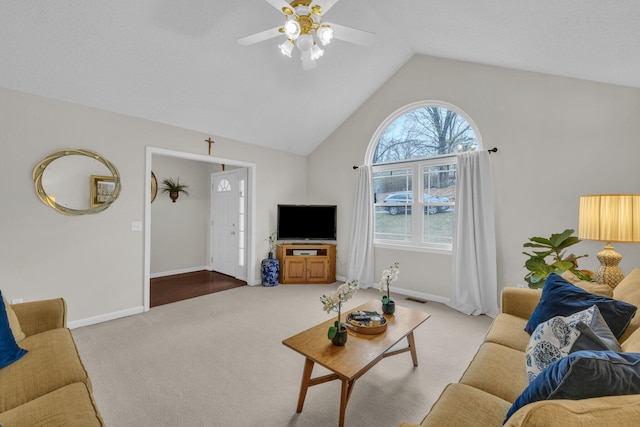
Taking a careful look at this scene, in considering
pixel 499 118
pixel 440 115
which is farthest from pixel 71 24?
pixel 499 118

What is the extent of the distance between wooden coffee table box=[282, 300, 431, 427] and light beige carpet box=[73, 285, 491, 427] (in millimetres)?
234

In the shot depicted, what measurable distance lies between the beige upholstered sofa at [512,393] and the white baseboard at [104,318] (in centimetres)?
358

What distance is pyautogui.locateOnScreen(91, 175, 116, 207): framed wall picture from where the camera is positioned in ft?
10.2

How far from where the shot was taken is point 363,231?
15.1 ft

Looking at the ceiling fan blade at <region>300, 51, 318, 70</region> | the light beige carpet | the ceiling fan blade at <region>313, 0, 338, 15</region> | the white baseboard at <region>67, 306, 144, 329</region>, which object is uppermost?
the ceiling fan blade at <region>313, 0, 338, 15</region>

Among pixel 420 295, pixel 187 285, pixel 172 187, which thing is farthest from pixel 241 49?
pixel 420 295

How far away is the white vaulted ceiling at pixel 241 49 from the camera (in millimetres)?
2148

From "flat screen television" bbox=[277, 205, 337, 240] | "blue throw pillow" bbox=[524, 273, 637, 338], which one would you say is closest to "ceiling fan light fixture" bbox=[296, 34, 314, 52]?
"blue throw pillow" bbox=[524, 273, 637, 338]

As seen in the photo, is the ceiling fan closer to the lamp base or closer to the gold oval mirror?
the gold oval mirror

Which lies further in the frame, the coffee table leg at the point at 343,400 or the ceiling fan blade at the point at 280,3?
the ceiling fan blade at the point at 280,3

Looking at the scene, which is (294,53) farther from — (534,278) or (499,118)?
(534,278)

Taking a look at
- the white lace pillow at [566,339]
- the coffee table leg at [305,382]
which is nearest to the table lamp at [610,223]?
the white lace pillow at [566,339]

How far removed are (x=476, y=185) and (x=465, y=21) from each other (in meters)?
1.84

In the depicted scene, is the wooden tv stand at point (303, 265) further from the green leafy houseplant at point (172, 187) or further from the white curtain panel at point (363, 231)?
the green leafy houseplant at point (172, 187)
